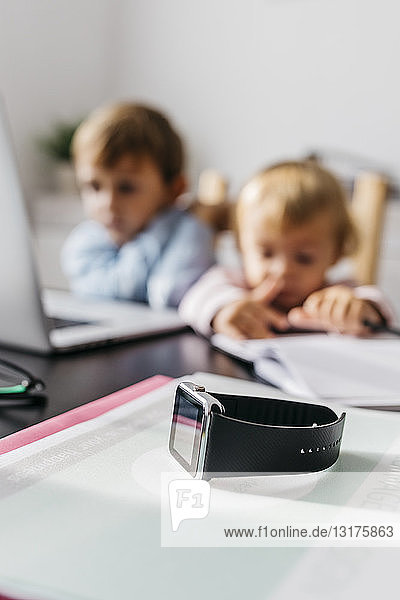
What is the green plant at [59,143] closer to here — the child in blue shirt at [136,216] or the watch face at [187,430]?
the child in blue shirt at [136,216]

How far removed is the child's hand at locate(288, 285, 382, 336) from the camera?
3.16 ft

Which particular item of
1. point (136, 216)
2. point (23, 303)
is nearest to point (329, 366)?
point (23, 303)

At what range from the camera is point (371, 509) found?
35cm

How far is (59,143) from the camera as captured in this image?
262cm

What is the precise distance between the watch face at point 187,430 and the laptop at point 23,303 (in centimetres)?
27

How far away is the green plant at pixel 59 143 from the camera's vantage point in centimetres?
261

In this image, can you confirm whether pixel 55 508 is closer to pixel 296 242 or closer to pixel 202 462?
pixel 202 462

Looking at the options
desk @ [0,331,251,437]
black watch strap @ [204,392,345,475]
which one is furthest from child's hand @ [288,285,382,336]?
black watch strap @ [204,392,345,475]

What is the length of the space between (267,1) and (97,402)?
239 centimetres

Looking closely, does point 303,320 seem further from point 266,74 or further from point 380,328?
point 266,74

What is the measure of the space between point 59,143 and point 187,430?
240 centimetres

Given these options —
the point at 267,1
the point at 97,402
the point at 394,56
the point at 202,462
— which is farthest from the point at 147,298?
the point at 267,1

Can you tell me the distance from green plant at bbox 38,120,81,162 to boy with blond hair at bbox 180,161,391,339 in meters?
1.62

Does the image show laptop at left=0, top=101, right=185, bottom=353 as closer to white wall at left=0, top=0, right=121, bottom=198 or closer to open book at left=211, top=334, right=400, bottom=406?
open book at left=211, top=334, right=400, bottom=406
